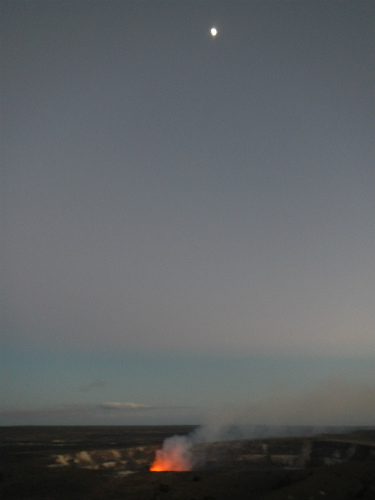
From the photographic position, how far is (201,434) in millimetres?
94312

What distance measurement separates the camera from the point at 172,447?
6650cm

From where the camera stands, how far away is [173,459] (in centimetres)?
5819

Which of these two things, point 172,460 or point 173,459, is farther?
point 173,459

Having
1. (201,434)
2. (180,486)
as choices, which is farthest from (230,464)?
(201,434)

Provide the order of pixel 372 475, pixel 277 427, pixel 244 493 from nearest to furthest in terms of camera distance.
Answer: pixel 244 493 < pixel 372 475 < pixel 277 427

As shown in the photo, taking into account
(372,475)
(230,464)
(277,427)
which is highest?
(372,475)

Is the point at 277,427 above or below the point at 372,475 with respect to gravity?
below

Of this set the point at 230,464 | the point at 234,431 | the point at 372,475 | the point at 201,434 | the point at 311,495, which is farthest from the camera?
the point at 234,431

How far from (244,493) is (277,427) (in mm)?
108793

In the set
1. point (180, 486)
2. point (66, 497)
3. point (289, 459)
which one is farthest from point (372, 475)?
point (289, 459)

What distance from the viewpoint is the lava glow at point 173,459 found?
5325cm

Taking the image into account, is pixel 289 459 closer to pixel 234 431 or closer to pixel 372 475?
pixel 372 475

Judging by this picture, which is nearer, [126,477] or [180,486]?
[180,486]

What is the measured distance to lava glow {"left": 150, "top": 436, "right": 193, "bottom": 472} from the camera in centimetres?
5325
